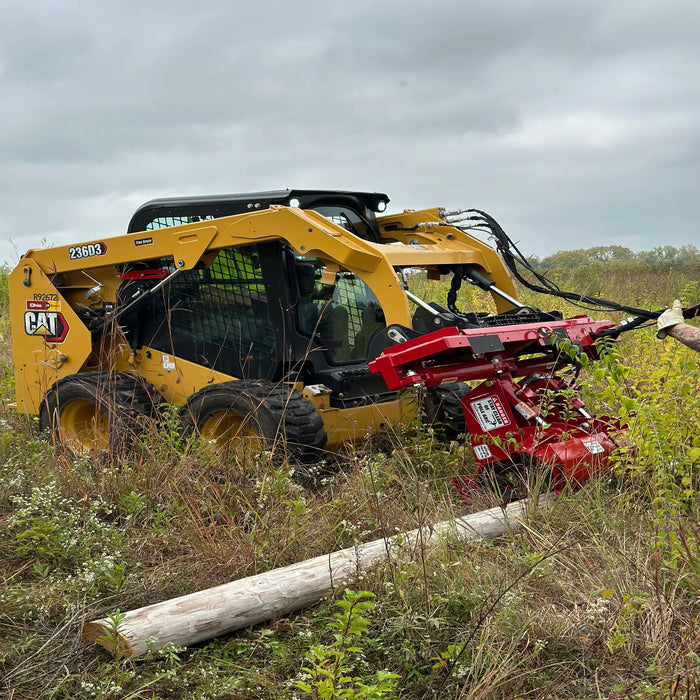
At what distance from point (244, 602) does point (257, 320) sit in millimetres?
3104

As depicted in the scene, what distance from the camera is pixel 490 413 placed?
204 inches

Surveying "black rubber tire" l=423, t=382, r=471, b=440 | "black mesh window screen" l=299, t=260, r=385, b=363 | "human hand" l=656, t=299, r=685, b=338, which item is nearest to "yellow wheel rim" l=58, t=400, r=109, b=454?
"black mesh window screen" l=299, t=260, r=385, b=363

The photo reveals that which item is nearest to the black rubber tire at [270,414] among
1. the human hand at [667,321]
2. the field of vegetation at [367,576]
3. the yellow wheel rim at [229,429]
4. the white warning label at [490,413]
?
the yellow wheel rim at [229,429]

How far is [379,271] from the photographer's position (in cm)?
549

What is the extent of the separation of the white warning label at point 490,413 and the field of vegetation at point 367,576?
1.56ft

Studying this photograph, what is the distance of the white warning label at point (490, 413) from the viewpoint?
16.9 ft

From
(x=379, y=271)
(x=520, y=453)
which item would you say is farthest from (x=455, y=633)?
(x=379, y=271)

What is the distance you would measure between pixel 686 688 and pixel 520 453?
2314 mm

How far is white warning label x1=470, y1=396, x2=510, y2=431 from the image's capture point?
16.9 ft

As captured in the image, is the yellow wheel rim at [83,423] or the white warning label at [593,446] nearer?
the white warning label at [593,446]

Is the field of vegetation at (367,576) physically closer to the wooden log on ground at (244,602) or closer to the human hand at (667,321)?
the wooden log on ground at (244,602)

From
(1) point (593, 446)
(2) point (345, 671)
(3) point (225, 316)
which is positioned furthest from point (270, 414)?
(2) point (345, 671)

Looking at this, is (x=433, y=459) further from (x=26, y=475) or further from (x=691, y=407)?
(x=26, y=475)

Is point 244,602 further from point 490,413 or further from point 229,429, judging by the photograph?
point 229,429
